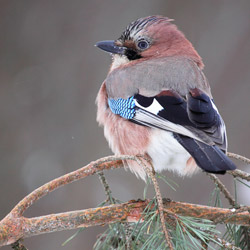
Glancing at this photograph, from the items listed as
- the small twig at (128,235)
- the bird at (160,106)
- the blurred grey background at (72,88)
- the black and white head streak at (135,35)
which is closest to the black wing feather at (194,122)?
the bird at (160,106)

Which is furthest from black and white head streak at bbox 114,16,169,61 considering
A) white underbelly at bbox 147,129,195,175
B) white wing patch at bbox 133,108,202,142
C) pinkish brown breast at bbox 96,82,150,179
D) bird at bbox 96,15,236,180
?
white underbelly at bbox 147,129,195,175

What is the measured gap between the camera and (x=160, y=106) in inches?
92.3

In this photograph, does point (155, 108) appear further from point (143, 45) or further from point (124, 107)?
point (143, 45)

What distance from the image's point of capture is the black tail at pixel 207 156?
184cm

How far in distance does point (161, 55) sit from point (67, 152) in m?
1.70

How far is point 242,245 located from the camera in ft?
6.56

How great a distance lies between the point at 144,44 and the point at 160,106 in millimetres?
752

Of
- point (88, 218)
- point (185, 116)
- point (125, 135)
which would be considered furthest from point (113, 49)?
point (88, 218)

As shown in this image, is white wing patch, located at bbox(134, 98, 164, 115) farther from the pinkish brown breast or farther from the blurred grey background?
the blurred grey background

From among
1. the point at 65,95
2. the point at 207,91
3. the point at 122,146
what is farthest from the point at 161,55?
the point at 65,95

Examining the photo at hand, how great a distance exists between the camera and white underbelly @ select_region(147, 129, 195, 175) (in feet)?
7.46

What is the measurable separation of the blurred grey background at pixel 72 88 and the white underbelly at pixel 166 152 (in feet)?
5.76

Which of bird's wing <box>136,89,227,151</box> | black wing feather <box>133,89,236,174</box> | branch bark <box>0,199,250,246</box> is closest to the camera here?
branch bark <box>0,199,250,246</box>

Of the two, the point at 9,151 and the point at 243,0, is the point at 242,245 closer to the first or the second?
the point at 9,151
